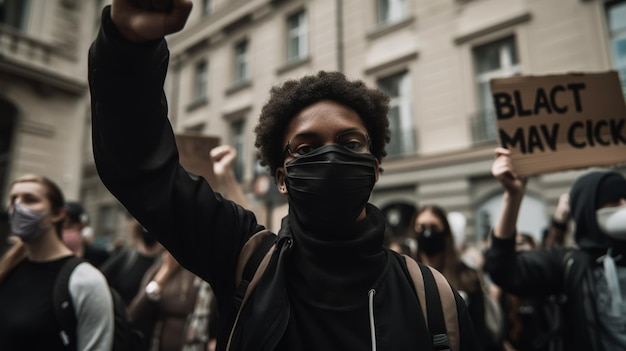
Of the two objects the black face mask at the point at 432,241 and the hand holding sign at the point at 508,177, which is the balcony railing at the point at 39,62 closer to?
the black face mask at the point at 432,241

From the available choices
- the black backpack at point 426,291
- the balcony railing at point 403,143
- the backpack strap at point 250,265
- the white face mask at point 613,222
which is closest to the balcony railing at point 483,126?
the balcony railing at point 403,143

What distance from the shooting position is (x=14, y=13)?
12.8m

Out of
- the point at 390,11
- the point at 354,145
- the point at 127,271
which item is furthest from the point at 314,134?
the point at 390,11

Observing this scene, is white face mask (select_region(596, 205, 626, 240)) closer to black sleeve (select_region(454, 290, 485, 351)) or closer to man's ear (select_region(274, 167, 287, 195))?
black sleeve (select_region(454, 290, 485, 351))

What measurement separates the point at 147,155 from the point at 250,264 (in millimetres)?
414

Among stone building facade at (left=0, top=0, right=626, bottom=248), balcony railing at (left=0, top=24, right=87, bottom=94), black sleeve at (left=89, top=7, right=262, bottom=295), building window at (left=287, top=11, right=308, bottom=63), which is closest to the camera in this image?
black sleeve at (left=89, top=7, right=262, bottom=295)

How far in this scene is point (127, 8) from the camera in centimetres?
93

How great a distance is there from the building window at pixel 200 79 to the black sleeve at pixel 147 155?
17.3 metres

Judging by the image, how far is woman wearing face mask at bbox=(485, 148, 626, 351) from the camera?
209 centimetres

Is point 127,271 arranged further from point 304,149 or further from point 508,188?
point 508,188

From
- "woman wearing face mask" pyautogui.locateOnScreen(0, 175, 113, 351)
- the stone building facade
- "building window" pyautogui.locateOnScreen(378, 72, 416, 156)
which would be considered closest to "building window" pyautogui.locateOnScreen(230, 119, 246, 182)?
the stone building facade

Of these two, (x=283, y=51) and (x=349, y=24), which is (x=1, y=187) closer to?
(x=283, y=51)

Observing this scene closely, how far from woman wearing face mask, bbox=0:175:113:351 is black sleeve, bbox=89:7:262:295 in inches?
46.5

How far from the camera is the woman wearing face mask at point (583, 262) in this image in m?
2.09
